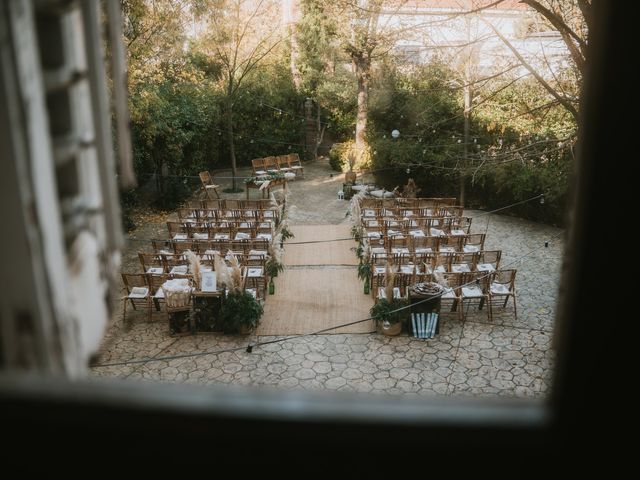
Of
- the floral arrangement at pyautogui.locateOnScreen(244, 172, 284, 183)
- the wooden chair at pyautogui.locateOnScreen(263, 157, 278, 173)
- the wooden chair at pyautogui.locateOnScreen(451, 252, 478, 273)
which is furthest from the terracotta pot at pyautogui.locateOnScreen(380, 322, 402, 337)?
the wooden chair at pyautogui.locateOnScreen(263, 157, 278, 173)

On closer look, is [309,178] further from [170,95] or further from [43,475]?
[43,475]

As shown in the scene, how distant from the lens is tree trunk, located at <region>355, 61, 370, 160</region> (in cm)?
2575

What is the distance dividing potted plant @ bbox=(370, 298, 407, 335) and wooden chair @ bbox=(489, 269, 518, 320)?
2.05m

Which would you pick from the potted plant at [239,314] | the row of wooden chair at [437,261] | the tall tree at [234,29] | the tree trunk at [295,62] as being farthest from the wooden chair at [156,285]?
the tree trunk at [295,62]

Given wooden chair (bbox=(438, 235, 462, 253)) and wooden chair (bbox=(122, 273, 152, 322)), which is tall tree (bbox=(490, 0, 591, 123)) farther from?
wooden chair (bbox=(122, 273, 152, 322))

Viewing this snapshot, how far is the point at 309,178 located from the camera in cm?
2672

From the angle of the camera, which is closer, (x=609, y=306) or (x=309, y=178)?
(x=609, y=306)

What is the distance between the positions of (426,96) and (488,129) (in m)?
4.14

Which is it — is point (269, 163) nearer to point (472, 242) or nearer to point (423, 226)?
point (423, 226)

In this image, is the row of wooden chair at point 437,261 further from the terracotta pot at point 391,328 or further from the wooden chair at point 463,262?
the terracotta pot at point 391,328

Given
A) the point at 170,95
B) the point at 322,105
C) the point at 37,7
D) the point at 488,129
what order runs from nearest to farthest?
the point at 37,7 < the point at 488,129 < the point at 170,95 < the point at 322,105

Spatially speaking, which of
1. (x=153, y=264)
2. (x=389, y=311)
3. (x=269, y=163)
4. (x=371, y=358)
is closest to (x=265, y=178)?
(x=269, y=163)

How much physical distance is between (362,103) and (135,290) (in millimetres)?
17426

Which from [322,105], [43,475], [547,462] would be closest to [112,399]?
[43,475]
